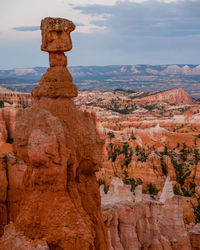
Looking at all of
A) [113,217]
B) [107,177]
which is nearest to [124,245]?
[113,217]

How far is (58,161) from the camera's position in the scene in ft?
16.8

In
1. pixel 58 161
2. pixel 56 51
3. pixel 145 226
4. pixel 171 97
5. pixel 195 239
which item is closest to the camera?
pixel 58 161

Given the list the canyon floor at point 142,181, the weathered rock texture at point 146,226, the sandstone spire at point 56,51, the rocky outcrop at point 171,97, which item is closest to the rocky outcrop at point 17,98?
the canyon floor at point 142,181

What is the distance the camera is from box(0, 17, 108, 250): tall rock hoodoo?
5086 millimetres

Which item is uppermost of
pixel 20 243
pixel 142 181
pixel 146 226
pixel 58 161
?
pixel 58 161

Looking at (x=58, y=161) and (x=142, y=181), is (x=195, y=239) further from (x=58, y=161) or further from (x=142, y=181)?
(x=142, y=181)

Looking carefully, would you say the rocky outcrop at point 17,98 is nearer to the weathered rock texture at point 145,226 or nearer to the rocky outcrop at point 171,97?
the weathered rock texture at point 145,226

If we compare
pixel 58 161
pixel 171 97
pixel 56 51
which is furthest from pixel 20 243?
pixel 171 97

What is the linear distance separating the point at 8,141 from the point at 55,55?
23.9m

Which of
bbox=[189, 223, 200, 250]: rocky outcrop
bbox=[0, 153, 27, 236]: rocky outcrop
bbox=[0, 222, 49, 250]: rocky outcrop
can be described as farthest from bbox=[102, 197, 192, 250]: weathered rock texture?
bbox=[0, 222, 49, 250]: rocky outcrop

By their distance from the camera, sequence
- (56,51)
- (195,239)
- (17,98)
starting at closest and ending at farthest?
(56,51), (195,239), (17,98)

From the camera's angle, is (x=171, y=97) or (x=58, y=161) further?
(x=171, y=97)

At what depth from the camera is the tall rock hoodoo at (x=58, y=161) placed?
509 cm

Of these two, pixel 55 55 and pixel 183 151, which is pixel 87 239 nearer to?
pixel 55 55
